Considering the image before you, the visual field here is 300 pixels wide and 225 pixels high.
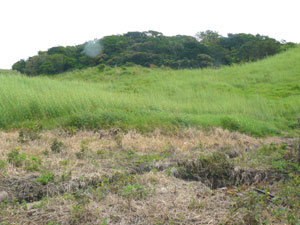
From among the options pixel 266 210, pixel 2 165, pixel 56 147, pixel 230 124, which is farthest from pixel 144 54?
pixel 266 210

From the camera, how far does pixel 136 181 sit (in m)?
A: 3.25

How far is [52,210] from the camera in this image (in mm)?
2594

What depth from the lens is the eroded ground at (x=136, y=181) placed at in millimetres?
2488

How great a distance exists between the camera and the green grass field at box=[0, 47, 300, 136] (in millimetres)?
7309

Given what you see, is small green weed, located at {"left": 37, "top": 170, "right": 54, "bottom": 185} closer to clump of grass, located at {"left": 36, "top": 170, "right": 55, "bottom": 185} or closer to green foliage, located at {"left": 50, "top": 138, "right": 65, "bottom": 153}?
clump of grass, located at {"left": 36, "top": 170, "right": 55, "bottom": 185}

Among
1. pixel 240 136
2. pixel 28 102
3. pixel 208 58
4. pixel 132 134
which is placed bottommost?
pixel 240 136

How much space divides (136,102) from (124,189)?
6.79 m

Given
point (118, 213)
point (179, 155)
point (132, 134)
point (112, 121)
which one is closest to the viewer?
point (118, 213)

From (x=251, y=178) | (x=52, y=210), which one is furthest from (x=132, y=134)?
(x=52, y=210)

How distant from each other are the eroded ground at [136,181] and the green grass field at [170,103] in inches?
71.1

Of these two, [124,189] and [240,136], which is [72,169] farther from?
[240,136]

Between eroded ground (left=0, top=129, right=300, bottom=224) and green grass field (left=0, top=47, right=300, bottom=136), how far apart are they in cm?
181

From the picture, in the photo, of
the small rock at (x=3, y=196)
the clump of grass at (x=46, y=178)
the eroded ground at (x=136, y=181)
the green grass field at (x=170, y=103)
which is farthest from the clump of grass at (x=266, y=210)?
the green grass field at (x=170, y=103)

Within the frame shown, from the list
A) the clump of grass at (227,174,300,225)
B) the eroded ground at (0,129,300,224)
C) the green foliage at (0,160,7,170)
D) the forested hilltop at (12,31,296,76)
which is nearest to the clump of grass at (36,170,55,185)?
the eroded ground at (0,129,300,224)
